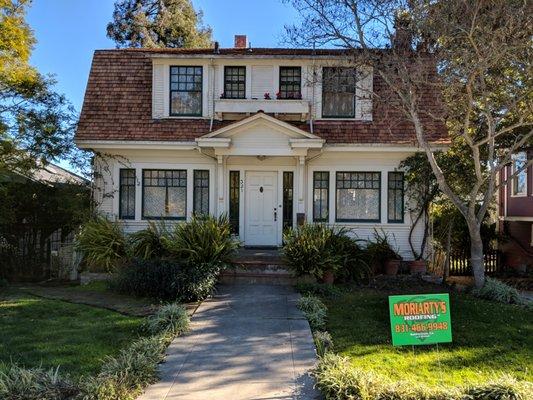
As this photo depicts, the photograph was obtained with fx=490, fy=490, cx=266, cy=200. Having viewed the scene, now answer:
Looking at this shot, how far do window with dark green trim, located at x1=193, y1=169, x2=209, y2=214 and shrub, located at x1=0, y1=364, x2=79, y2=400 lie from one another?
27.6ft

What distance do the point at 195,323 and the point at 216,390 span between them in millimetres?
2656

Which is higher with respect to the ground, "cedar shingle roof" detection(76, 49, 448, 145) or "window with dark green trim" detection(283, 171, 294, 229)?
"cedar shingle roof" detection(76, 49, 448, 145)

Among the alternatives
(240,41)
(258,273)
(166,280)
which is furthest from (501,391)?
(240,41)

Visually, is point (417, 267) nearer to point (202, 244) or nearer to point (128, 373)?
point (202, 244)

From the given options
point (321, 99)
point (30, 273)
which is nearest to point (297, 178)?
point (321, 99)

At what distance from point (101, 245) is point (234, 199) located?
12.5ft

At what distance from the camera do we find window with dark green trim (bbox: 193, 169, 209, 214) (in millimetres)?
13586

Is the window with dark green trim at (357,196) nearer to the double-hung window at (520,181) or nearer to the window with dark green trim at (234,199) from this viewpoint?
the window with dark green trim at (234,199)

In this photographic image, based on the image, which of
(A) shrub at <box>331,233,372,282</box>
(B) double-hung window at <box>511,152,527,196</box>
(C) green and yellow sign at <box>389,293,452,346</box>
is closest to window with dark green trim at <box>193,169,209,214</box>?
(A) shrub at <box>331,233,372,282</box>

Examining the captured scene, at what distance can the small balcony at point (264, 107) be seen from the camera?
13.2 meters

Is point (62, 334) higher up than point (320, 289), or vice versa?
point (320, 289)

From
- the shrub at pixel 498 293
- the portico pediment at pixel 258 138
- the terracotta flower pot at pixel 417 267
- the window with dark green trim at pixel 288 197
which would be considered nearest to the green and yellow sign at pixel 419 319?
the shrub at pixel 498 293

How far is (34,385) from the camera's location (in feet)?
16.2

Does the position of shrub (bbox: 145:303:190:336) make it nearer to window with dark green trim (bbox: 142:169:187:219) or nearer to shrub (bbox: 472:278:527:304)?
window with dark green trim (bbox: 142:169:187:219)
